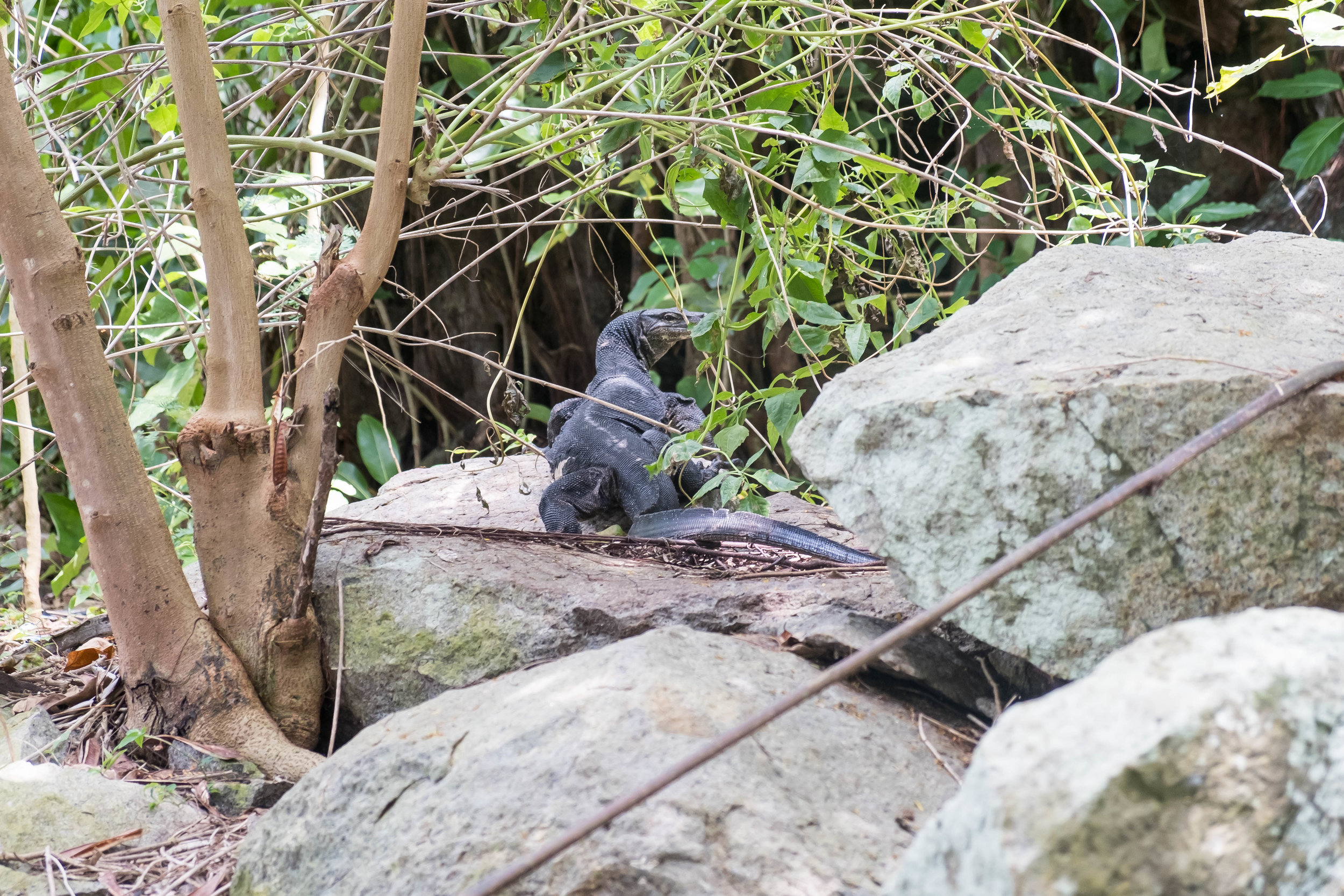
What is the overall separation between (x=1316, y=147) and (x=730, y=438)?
4375mm

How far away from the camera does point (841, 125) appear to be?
3.10m

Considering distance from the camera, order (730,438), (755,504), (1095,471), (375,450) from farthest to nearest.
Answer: (375,450)
(755,504)
(730,438)
(1095,471)

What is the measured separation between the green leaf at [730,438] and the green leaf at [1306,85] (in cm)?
449

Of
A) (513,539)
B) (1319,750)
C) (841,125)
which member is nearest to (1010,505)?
(1319,750)

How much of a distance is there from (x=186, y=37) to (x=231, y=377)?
0.88 metres

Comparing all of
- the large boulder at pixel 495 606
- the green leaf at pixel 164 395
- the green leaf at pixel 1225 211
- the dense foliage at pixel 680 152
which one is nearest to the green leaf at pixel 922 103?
the dense foliage at pixel 680 152

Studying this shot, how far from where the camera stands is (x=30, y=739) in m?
2.77

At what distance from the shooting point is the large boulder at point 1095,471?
1.85 m

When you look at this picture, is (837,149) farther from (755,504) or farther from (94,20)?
(94,20)

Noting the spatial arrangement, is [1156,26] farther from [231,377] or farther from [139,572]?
[139,572]

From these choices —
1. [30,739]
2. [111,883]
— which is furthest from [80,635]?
[111,883]

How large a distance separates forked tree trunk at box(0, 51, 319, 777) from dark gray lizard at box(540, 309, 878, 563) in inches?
53.6

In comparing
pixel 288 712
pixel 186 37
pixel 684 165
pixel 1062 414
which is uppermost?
pixel 186 37

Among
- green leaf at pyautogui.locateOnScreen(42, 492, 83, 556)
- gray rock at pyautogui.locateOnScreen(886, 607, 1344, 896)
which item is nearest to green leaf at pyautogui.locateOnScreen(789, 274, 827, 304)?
gray rock at pyautogui.locateOnScreen(886, 607, 1344, 896)
